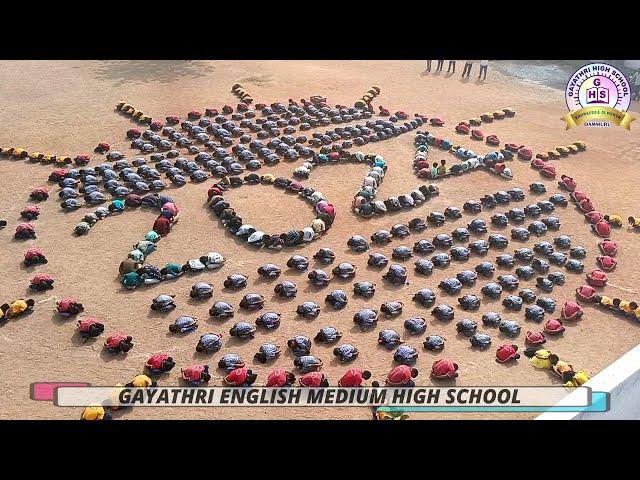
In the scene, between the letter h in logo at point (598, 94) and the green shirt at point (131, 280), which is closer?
the green shirt at point (131, 280)

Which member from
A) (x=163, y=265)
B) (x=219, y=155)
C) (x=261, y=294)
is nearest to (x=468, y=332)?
(x=261, y=294)

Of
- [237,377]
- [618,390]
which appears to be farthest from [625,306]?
[237,377]

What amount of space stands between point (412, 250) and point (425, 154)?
1404cm

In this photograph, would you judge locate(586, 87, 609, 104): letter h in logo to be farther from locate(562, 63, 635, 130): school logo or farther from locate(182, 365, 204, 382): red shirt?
locate(182, 365, 204, 382): red shirt

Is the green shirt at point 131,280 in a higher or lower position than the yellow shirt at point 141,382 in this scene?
higher

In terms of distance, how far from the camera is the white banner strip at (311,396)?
23.6 meters

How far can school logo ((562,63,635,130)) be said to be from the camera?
47.7 meters

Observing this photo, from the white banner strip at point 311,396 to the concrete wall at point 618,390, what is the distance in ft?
6.30

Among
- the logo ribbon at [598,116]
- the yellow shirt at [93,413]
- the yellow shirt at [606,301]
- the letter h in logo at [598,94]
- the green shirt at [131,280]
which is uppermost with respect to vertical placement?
the letter h in logo at [598,94]

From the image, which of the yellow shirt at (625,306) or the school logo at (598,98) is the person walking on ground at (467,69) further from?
the yellow shirt at (625,306)

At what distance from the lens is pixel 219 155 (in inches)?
1726

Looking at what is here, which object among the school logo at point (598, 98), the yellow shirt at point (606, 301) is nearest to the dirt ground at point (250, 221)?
the yellow shirt at point (606, 301)

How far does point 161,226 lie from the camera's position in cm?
3475

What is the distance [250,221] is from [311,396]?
1556 cm
